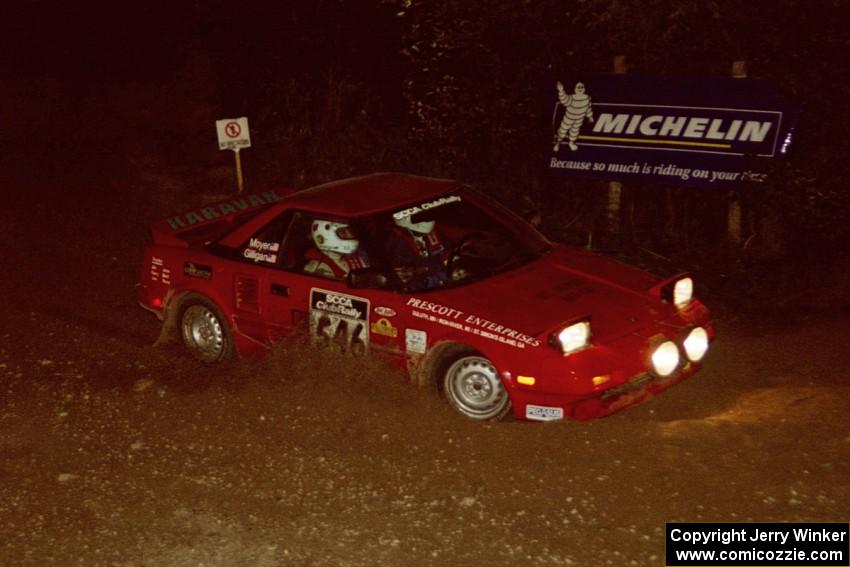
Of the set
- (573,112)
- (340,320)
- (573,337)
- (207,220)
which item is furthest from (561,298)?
(573,112)

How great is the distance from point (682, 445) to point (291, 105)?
35.0ft

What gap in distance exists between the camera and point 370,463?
231 inches

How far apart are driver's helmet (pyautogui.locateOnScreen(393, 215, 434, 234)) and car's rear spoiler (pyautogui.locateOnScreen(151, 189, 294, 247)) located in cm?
132

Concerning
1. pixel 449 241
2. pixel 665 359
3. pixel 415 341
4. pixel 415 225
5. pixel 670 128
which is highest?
pixel 670 128

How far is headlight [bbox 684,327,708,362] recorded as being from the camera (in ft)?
21.7

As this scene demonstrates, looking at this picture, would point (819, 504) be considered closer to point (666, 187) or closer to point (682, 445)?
point (682, 445)

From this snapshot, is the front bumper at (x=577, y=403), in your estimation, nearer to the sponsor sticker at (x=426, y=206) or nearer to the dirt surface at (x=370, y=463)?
the dirt surface at (x=370, y=463)

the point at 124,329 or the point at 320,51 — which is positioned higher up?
the point at 320,51

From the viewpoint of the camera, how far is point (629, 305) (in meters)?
6.67

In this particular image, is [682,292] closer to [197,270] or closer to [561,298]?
[561,298]

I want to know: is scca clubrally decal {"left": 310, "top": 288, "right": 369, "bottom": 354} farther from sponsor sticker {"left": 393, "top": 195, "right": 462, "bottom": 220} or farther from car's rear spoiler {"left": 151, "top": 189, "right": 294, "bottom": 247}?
car's rear spoiler {"left": 151, "top": 189, "right": 294, "bottom": 247}

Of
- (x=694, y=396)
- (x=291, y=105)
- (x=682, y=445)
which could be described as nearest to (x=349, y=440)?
(x=682, y=445)

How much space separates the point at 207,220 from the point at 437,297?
247 centimetres

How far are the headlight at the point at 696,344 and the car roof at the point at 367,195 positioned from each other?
1949 millimetres
